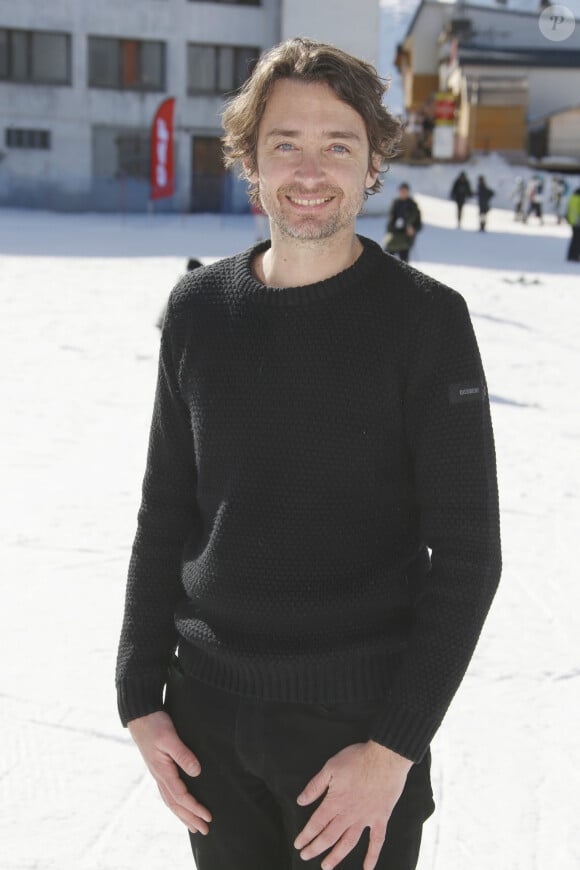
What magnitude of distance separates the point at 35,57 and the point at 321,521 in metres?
37.7

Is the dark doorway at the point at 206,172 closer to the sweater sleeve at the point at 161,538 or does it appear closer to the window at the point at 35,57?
the window at the point at 35,57

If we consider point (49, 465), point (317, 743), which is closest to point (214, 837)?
point (317, 743)

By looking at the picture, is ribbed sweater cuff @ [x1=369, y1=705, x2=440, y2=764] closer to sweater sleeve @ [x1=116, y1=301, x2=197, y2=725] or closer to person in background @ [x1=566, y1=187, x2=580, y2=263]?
sweater sleeve @ [x1=116, y1=301, x2=197, y2=725]

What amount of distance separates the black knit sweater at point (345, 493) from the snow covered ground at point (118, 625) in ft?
4.41

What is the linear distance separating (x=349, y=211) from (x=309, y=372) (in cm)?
29

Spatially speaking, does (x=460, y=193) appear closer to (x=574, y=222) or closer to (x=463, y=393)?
(x=574, y=222)

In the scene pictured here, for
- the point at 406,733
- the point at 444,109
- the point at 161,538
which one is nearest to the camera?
the point at 406,733

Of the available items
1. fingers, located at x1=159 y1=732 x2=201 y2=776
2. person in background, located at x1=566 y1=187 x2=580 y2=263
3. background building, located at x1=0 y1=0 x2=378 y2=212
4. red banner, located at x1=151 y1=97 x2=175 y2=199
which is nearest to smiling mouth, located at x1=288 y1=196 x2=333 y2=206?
fingers, located at x1=159 y1=732 x2=201 y2=776

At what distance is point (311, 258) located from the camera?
5.96 feet

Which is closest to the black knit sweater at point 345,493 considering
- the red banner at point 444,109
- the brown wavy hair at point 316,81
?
the brown wavy hair at point 316,81

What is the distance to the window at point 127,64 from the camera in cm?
3653

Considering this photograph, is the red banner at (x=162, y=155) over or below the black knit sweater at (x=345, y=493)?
below

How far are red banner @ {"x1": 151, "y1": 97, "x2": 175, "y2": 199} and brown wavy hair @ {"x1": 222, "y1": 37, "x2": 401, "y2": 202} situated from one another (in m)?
31.8

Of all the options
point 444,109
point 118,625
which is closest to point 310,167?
point 118,625
